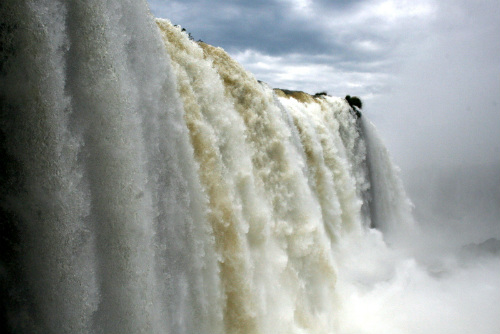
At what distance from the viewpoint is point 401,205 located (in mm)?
13492

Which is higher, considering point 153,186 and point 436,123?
point 436,123

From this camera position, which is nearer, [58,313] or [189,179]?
[58,313]

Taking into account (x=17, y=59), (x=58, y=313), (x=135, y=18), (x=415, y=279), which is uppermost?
(x=135, y=18)

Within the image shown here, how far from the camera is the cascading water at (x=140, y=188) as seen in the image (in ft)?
8.41

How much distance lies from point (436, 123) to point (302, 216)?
1066 inches

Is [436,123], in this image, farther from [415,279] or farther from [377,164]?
[415,279]

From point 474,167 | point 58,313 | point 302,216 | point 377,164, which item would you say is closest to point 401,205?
point 377,164

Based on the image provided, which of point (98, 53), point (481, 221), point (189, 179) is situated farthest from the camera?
point (481, 221)

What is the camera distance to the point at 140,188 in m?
3.25

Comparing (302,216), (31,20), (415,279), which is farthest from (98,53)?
(415,279)

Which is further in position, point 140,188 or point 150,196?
point 150,196

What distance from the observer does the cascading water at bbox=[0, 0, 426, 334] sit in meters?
2.56

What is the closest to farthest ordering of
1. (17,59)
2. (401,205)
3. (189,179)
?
(17,59) → (189,179) → (401,205)

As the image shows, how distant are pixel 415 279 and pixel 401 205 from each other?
411 centimetres
